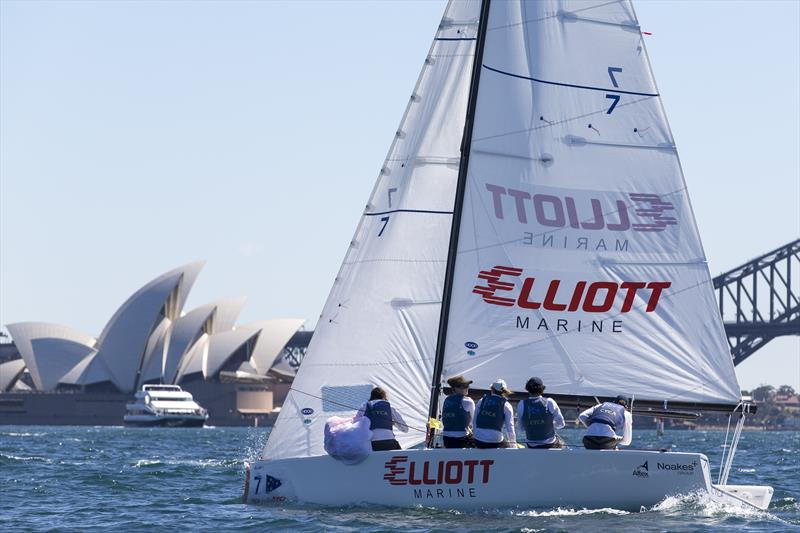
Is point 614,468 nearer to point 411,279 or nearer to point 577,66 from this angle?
point 411,279

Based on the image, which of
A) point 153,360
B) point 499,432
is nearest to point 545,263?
point 499,432

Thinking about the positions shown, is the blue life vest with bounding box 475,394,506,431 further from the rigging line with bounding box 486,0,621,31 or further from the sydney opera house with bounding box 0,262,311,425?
the sydney opera house with bounding box 0,262,311,425

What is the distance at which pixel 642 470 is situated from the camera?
10781 millimetres

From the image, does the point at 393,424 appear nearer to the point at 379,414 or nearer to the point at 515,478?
the point at 379,414

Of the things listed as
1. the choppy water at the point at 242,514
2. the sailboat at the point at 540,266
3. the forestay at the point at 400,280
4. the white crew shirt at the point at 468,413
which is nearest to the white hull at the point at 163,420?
the choppy water at the point at 242,514

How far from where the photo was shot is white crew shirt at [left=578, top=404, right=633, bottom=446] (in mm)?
10891

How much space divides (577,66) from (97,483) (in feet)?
25.1

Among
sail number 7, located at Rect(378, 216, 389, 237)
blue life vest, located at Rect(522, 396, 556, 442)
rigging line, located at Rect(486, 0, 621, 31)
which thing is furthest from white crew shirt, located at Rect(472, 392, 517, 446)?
rigging line, located at Rect(486, 0, 621, 31)

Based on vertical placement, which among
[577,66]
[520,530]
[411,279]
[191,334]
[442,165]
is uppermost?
[191,334]

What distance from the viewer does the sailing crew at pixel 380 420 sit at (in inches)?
429

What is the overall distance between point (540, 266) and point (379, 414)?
187 cm

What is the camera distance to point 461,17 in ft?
39.4

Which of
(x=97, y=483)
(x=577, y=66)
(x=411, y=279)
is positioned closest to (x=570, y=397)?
(x=411, y=279)

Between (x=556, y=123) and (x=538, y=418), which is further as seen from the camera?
(x=556, y=123)
